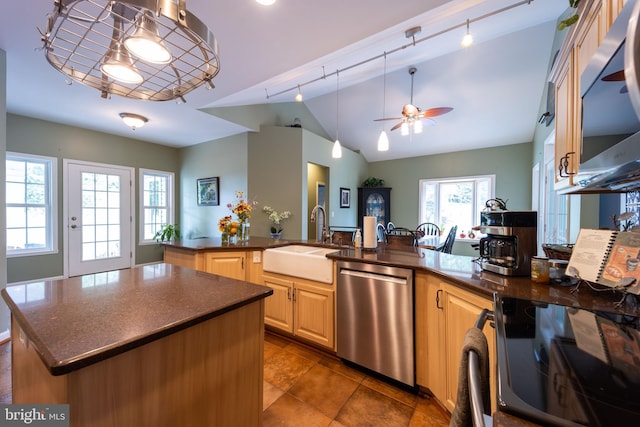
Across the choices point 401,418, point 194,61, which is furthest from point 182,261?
point 401,418

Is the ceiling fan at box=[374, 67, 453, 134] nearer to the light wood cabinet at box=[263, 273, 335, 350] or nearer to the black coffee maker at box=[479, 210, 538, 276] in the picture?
the black coffee maker at box=[479, 210, 538, 276]

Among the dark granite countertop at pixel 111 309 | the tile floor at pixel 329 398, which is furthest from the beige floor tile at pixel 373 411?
the dark granite countertop at pixel 111 309

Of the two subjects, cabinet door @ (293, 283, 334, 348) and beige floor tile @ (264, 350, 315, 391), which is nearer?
beige floor tile @ (264, 350, 315, 391)

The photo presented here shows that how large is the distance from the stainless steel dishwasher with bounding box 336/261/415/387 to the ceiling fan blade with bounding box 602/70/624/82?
48.7 inches

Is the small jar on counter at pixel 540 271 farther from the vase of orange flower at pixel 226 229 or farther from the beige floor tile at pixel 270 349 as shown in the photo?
the vase of orange flower at pixel 226 229

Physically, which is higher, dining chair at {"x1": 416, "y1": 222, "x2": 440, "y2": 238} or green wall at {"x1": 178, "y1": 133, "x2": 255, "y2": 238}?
green wall at {"x1": 178, "y1": 133, "x2": 255, "y2": 238}

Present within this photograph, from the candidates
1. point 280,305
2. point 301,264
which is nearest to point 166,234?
point 280,305

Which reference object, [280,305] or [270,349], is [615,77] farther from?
[270,349]

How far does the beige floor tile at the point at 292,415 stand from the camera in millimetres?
1504

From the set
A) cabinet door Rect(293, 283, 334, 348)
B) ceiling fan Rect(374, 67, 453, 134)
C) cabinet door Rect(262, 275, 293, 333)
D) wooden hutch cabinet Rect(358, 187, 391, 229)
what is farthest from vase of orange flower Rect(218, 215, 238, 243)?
wooden hutch cabinet Rect(358, 187, 391, 229)

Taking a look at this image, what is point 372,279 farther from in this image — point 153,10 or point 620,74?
point 153,10

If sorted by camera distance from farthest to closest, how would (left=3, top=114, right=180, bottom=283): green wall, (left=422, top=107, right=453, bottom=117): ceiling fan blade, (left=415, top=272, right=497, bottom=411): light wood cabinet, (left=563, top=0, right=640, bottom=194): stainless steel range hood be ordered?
1. (left=3, top=114, right=180, bottom=283): green wall
2. (left=422, top=107, right=453, bottom=117): ceiling fan blade
3. (left=415, top=272, right=497, bottom=411): light wood cabinet
4. (left=563, top=0, right=640, bottom=194): stainless steel range hood

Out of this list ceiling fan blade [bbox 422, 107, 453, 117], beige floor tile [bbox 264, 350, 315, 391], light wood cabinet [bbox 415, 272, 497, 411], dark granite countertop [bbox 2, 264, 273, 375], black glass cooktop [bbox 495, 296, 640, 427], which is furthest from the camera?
ceiling fan blade [bbox 422, 107, 453, 117]

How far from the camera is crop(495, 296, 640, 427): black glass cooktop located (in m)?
0.43
